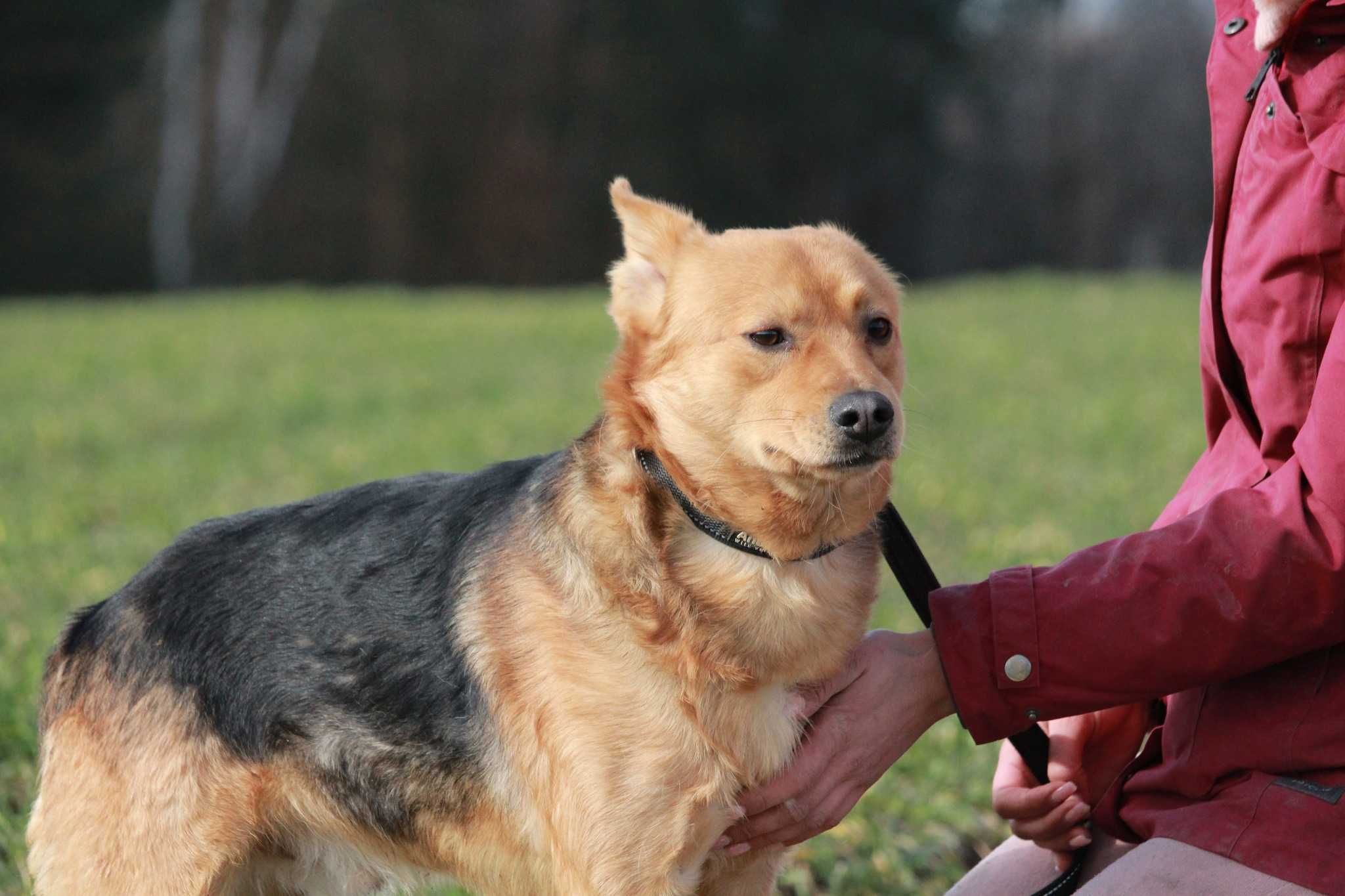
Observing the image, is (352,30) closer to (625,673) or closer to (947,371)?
(947,371)

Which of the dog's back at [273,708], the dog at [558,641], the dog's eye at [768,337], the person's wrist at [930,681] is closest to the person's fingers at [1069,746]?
the person's wrist at [930,681]

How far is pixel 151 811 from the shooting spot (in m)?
2.57

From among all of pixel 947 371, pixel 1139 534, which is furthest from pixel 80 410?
pixel 1139 534

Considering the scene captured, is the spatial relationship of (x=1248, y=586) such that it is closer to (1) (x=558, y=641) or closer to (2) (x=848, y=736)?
(2) (x=848, y=736)

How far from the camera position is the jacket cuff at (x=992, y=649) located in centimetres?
234

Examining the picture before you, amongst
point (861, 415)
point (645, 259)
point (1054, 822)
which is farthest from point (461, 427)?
point (861, 415)

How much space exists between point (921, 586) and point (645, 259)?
32.4 inches

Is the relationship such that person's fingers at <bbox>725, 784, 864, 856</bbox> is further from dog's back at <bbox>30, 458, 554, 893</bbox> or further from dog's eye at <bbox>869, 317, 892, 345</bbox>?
dog's eye at <bbox>869, 317, 892, 345</bbox>

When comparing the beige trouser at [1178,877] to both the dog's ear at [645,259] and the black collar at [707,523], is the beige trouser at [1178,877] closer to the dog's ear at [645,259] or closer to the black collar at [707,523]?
the black collar at [707,523]

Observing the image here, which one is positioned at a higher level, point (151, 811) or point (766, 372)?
point (766, 372)

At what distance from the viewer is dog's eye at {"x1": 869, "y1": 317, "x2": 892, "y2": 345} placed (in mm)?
2594

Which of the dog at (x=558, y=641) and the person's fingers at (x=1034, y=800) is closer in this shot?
the dog at (x=558, y=641)

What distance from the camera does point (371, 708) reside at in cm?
255

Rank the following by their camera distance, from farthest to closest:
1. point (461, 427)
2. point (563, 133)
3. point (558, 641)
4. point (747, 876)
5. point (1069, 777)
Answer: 1. point (563, 133)
2. point (461, 427)
3. point (1069, 777)
4. point (747, 876)
5. point (558, 641)
